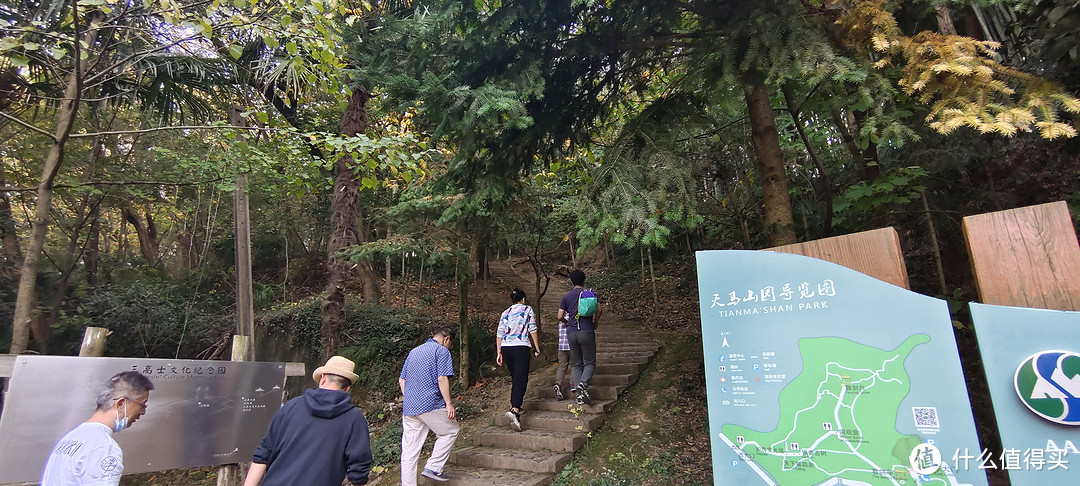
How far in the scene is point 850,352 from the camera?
110 inches

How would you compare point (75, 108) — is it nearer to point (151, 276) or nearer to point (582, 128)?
point (582, 128)

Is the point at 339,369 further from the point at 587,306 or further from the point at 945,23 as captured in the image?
the point at 945,23

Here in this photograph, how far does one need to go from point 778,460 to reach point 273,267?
51.8 ft

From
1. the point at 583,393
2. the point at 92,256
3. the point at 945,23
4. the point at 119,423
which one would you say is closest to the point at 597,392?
the point at 583,393

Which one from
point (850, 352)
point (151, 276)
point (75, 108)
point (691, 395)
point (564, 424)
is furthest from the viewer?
point (151, 276)

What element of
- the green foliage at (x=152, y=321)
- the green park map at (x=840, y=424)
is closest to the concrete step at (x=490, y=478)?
the green park map at (x=840, y=424)

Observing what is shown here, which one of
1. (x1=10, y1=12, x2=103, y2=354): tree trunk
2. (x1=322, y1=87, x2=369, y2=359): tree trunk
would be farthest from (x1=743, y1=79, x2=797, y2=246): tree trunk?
(x1=10, y1=12, x2=103, y2=354): tree trunk

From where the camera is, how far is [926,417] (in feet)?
8.43

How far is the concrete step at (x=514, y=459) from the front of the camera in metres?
4.92

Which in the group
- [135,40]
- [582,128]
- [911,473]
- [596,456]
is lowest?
[596,456]

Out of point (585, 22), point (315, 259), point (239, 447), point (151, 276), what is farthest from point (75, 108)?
point (315, 259)

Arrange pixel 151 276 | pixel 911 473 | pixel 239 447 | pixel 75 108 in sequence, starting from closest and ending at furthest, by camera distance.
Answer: pixel 911 473
pixel 75 108
pixel 239 447
pixel 151 276

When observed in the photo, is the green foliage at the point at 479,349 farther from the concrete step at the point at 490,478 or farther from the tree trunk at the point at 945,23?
the tree trunk at the point at 945,23

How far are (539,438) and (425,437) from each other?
134 centimetres
